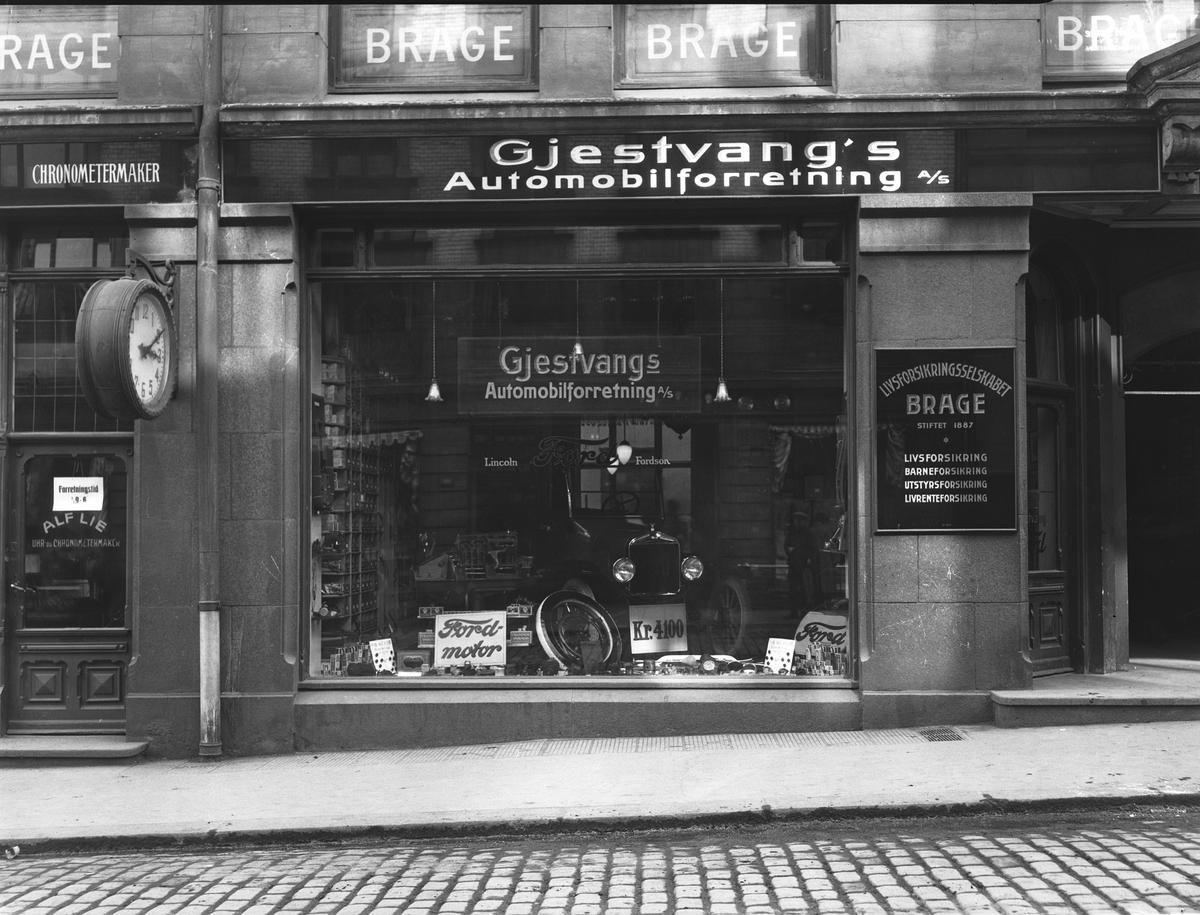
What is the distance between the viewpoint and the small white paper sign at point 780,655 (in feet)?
32.7

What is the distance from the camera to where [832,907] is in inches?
218

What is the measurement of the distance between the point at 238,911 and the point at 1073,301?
356 inches

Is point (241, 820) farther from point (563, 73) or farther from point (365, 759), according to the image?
point (563, 73)

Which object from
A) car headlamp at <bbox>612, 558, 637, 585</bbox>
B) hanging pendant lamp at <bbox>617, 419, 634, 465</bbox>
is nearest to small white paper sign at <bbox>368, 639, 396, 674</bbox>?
car headlamp at <bbox>612, 558, 637, 585</bbox>

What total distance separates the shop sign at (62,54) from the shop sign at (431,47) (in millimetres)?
2011

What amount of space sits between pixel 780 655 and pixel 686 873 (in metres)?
4.01

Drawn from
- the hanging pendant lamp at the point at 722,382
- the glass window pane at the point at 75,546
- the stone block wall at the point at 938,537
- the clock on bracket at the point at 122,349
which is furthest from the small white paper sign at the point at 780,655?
the glass window pane at the point at 75,546

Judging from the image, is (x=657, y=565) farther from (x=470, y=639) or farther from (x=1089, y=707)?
(x=1089, y=707)

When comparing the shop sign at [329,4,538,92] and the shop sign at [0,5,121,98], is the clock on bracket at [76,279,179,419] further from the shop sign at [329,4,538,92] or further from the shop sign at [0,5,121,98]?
the shop sign at [329,4,538,92]

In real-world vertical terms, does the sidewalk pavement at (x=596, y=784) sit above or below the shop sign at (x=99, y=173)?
below

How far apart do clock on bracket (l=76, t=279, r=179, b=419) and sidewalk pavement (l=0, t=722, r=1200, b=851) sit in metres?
2.85

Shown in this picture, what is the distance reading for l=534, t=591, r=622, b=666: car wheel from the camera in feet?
33.3

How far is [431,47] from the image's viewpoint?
33.0 ft

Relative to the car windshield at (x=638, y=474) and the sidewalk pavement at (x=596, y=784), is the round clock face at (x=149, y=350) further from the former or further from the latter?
the car windshield at (x=638, y=474)
